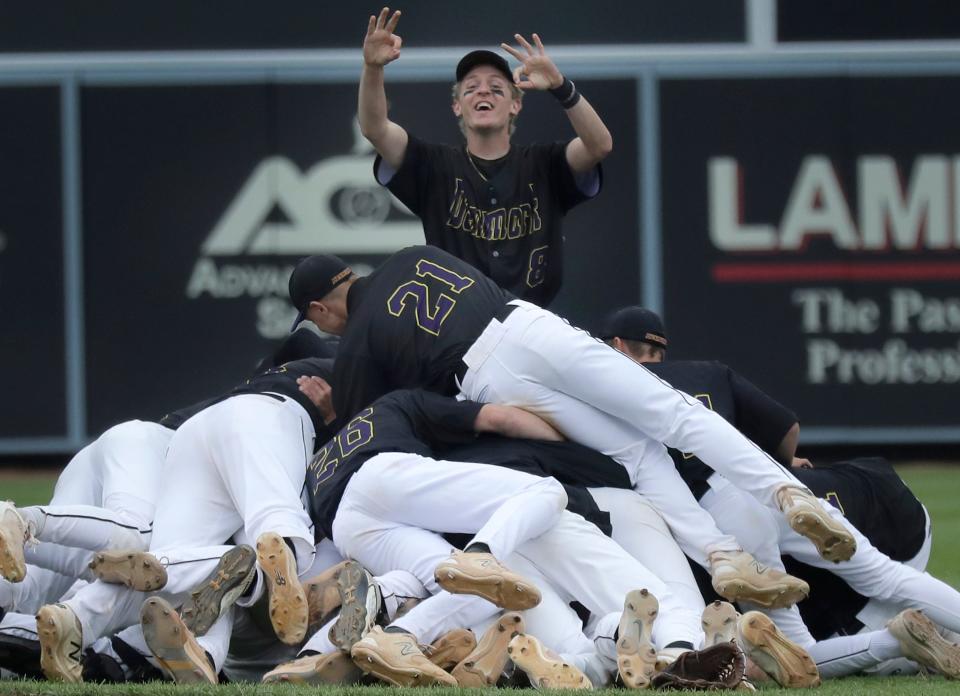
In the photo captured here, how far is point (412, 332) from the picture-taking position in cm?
516

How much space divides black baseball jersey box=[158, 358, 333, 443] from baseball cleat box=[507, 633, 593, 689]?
1.46m

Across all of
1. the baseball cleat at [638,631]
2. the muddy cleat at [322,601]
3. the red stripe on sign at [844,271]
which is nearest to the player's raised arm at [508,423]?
the muddy cleat at [322,601]

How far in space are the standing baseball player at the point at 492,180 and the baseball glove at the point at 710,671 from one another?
2271 millimetres

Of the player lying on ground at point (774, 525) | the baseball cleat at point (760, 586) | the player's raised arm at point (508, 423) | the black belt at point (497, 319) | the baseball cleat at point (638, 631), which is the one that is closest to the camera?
the baseball cleat at point (638, 631)

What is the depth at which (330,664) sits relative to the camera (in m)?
4.16

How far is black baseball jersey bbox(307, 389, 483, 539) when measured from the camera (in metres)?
4.76

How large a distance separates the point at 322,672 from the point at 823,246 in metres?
7.25

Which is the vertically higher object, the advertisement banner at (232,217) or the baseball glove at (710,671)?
the advertisement banner at (232,217)

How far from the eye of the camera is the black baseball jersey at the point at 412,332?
514 cm

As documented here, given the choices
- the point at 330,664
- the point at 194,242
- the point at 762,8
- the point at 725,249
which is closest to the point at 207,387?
the point at 194,242

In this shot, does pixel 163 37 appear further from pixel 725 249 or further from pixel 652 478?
pixel 652 478

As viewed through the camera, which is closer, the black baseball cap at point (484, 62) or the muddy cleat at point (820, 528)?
the muddy cleat at point (820, 528)

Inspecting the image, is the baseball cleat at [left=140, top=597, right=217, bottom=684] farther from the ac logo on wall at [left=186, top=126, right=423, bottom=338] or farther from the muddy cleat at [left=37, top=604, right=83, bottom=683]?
the ac logo on wall at [left=186, top=126, right=423, bottom=338]

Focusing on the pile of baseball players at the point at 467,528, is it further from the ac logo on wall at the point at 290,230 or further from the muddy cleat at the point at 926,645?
the ac logo on wall at the point at 290,230
